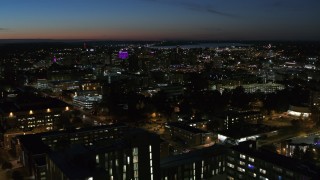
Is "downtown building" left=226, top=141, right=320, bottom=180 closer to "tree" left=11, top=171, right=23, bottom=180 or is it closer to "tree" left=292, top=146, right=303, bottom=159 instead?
"tree" left=292, top=146, right=303, bottom=159

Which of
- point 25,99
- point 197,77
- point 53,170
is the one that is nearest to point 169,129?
point 53,170

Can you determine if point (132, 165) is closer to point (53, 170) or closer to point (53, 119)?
point (53, 170)

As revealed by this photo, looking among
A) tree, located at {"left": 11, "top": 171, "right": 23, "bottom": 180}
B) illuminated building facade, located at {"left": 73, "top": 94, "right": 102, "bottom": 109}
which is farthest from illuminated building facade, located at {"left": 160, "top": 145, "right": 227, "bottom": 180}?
illuminated building facade, located at {"left": 73, "top": 94, "right": 102, "bottom": 109}

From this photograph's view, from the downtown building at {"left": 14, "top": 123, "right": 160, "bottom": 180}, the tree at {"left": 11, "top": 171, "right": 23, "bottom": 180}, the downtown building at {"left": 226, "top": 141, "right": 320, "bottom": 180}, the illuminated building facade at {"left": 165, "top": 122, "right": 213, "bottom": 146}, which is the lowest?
the tree at {"left": 11, "top": 171, "right": 23, "bottom": 180}

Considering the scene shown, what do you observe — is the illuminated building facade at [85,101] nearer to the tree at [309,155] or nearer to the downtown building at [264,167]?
the downtown building at [264,167]

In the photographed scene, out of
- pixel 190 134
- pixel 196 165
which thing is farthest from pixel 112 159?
pixel 190 134

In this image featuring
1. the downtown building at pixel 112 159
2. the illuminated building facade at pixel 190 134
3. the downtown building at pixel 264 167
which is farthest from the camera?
the illuminated building facade at pixel 190 134

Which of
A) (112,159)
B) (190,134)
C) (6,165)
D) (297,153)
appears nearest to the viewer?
(112,159)

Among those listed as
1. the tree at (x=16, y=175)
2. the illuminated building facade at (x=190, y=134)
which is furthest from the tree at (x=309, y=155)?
the tree at (x=16, y=175)

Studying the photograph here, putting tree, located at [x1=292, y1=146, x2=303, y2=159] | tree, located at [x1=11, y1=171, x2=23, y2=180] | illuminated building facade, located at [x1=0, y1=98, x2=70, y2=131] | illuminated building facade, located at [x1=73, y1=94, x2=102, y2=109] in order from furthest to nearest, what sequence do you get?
illuminated building facade, located at [x1=73, y1=94, x2=102, y2=109] → illuminated building facade, located at [x1=0, y1=98, x2=70, y2=131] → tree, located at [x1=292, y1=146, x2=303, y2=159] → tree, located at [x1=11, y1=171, x2=23, y2=180]

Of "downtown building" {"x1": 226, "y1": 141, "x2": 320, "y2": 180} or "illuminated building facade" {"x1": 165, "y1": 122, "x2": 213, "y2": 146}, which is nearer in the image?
"downtown building" {"x1": 226, "y1": 141, "x2": 320, "y2": 180}

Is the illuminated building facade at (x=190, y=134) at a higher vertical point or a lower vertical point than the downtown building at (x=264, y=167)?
lower

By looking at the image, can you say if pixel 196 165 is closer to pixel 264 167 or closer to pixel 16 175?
pixel 264 167

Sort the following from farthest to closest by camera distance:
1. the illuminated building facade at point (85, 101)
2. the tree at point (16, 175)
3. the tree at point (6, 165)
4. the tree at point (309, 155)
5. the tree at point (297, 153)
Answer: the illuminated building facade at point (85, 101)
the tree at point (6, 165)
the tree at point (297, 153)
the tree at point (309, 155)
the tree at point (16, 175)
